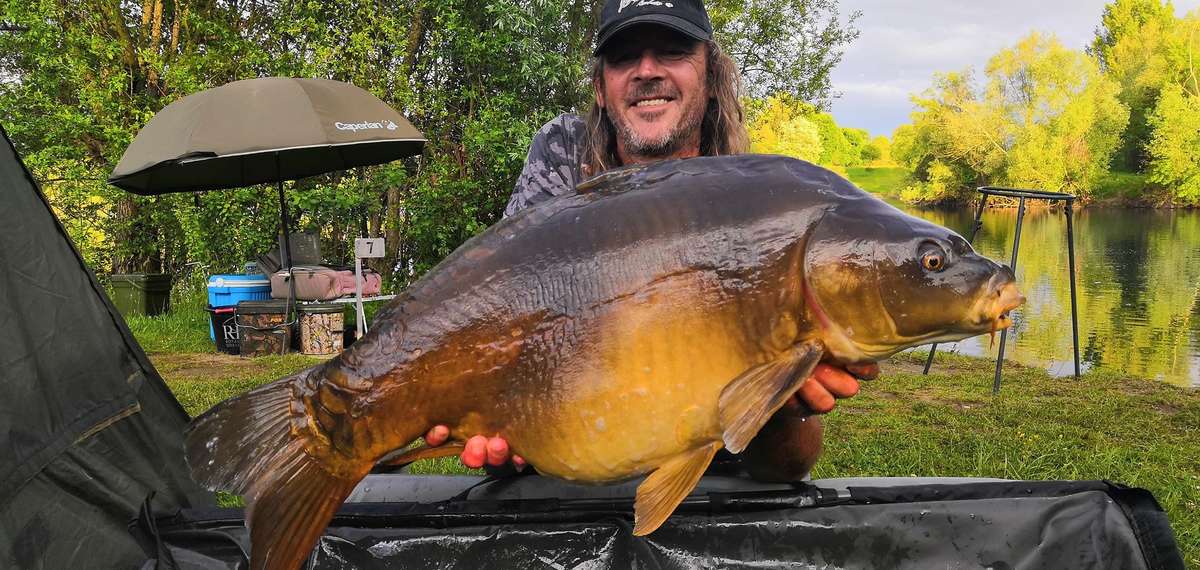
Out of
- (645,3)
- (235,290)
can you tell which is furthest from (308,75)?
(645,3)

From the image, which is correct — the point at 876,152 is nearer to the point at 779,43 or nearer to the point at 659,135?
the point at 779,43

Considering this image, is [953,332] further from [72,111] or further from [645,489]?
[72,111]

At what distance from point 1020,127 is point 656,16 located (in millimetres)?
34942

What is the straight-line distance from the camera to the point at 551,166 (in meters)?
2.04

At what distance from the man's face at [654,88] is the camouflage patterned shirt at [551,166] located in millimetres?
176

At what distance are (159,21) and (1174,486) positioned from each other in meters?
8.48

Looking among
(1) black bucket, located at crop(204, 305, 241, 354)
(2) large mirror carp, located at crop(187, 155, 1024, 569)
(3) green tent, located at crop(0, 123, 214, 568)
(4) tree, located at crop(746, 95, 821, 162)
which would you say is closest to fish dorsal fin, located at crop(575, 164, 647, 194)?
(2) large mirror carp, located at crop(187, 155, 1024, 569)

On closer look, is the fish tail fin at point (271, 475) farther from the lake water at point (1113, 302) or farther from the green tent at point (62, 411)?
the lake water at point (1113, 302)

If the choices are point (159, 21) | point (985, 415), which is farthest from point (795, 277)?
point (159, 21)

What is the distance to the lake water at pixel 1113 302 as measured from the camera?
6816mm

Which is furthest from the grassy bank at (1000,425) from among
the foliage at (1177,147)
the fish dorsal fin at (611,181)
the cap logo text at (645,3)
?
the foliage at (1177,147)

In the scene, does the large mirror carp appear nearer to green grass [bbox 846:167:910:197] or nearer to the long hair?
the long hair

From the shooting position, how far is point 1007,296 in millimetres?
885

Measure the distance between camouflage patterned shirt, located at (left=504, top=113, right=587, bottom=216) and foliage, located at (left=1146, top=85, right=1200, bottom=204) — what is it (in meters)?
35.7
